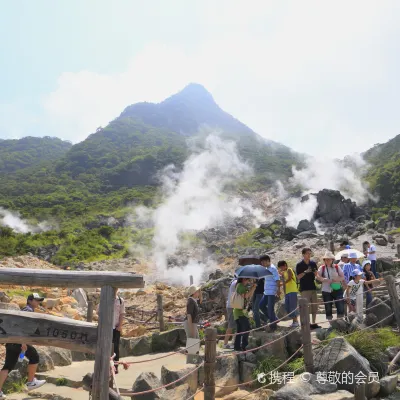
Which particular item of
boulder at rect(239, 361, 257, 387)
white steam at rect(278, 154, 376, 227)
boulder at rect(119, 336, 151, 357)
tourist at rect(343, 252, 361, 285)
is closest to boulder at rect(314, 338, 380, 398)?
boulder at rect(239, 361, 257, 387)

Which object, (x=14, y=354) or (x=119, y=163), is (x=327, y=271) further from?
(x=119, y=163)

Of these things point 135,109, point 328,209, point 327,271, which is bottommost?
point 327,271

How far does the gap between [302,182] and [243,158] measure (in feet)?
67.7

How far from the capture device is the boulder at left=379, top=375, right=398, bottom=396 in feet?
18.0

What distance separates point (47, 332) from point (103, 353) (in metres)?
0.56

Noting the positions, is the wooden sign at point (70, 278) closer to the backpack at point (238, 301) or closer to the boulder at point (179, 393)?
the boulder at point (179, 393)

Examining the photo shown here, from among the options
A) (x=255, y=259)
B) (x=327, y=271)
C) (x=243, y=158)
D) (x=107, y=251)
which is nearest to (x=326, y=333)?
(x=327, y=271)

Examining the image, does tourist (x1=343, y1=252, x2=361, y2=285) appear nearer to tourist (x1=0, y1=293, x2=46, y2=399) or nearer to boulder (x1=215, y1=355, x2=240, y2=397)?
boulder (x1=215, y1=355, x2=240, y2=397)

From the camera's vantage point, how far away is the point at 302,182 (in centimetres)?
6894

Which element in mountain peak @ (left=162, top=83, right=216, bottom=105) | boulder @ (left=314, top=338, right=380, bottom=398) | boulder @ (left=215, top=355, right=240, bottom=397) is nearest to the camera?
boulder @ (left=314, top=338, right=380, bottom=398)

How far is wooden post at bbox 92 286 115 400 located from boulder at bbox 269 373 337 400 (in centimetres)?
236

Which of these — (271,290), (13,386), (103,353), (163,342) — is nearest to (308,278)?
(271,290)

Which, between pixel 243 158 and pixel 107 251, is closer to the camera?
pixel 107 251

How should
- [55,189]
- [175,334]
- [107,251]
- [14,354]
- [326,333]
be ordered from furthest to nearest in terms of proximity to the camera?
[55,189]
[107,251]
[175,334]
[326,333]
[14,354]
